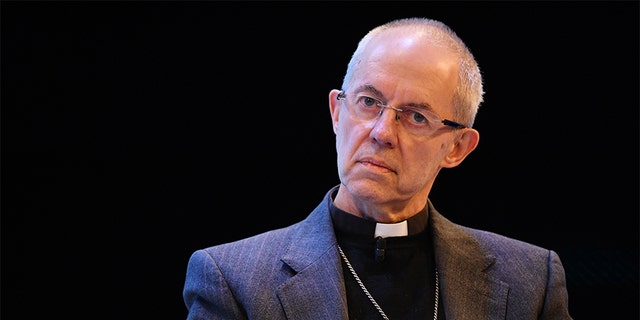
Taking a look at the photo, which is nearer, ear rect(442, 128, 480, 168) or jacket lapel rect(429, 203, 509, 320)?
jacket lapel rect(429, 203, 509, 320)

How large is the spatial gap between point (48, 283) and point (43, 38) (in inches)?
39.4

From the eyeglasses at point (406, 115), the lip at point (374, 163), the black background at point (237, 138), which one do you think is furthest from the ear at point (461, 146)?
the black background at point (237, 138)

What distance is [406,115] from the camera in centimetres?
291

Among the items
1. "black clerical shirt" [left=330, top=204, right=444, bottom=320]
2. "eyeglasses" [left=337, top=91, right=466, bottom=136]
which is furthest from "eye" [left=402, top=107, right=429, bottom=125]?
"black clerical shirt" [left=330, top=204, right=444, bottom=320]

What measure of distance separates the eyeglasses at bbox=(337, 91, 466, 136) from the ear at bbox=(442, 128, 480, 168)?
0.59ft

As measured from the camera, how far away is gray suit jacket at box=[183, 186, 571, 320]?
108 inches

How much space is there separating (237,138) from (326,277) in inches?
46.3

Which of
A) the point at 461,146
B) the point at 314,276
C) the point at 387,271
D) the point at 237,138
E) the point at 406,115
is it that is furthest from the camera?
the point at 237,138

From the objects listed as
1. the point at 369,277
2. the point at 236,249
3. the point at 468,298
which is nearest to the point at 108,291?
the point at 236,249

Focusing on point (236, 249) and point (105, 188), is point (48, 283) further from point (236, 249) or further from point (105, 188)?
point (236, 249)

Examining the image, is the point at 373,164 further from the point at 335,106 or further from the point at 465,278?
the point at 465,278

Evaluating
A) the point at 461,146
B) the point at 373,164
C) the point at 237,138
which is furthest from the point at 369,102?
the point at 237,138

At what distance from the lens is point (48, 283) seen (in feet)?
11.4

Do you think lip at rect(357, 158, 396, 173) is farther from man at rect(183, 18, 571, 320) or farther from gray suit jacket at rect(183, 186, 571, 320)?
gray suit jacket at rect(183, 186, 571, 320)
